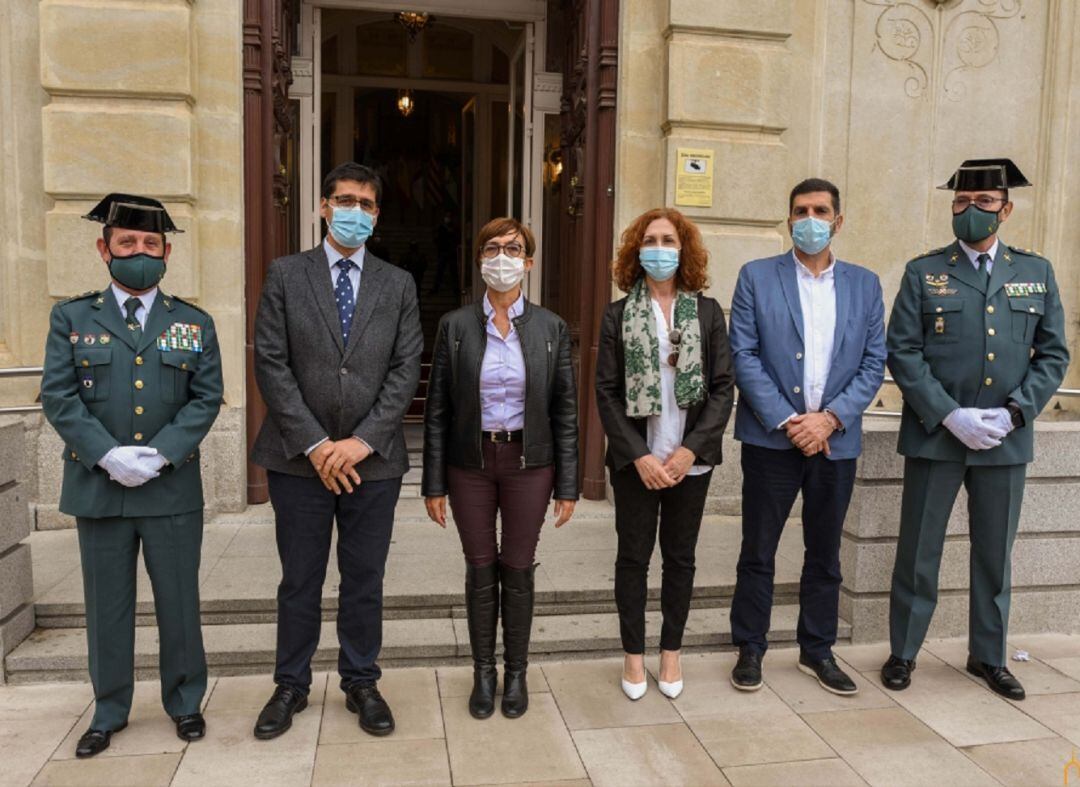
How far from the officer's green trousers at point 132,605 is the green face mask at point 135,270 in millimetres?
875

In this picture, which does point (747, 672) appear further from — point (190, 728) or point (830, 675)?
point (190, 728)

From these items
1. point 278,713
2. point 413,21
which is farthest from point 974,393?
point 413,21

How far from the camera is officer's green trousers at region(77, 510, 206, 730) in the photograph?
3285 mm

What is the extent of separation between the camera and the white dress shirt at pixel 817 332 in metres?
3.78

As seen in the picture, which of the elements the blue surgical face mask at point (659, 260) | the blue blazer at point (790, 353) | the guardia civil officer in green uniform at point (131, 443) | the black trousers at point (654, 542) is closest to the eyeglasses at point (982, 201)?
the blue blazer at point (790, 353)

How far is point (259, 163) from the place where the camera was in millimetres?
5891

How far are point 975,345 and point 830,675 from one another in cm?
158

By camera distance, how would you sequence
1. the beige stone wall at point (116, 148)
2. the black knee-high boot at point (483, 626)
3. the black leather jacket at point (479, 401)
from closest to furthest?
the black leather jacket at point (479, 401)
the black knee-high boot at point (483, 626)
the beige stone wall at point (116, 148)

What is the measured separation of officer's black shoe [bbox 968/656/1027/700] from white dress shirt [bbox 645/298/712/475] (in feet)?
5.54

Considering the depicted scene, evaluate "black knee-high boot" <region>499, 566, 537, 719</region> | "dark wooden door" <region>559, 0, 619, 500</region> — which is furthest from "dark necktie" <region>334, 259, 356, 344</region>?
"dark wooden door" <region>559, 0, 619, 500</region>

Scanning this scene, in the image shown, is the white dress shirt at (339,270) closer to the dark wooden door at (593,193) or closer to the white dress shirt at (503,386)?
the white dress shirt at (503,386)

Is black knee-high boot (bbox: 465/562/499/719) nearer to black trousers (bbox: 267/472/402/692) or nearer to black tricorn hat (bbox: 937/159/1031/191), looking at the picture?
black trousers (bbox: 267/472/402/692)

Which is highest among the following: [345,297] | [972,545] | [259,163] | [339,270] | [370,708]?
[259,163]

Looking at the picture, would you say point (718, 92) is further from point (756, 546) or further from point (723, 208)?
point (756, 546)
